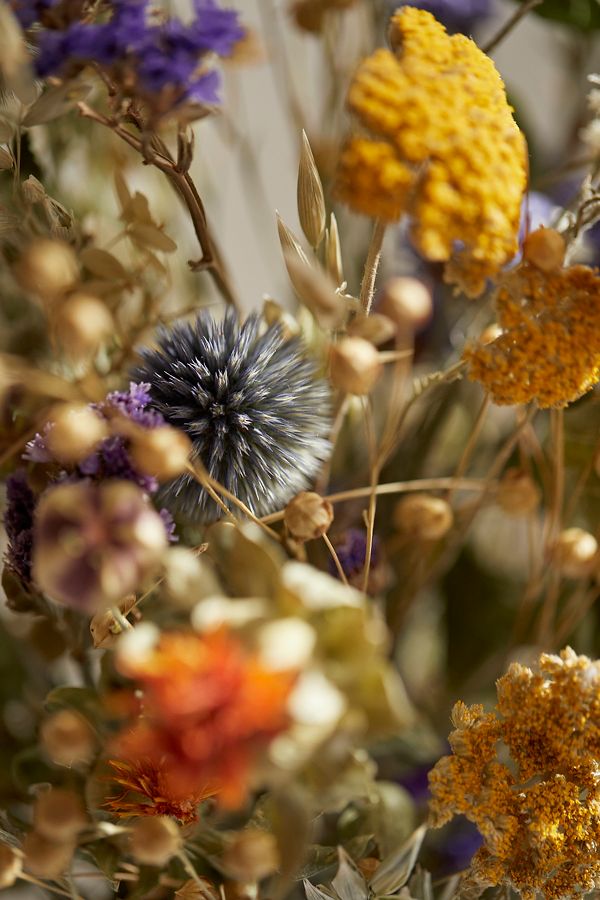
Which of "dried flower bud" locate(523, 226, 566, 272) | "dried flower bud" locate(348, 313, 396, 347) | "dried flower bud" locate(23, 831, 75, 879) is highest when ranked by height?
"dried flower bud" locate(523, 226, 566, 272)

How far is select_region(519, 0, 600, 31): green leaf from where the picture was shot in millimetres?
381

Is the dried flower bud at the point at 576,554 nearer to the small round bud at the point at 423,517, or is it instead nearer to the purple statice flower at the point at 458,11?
the small round bud at the point at 423,517

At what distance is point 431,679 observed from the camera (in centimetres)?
51

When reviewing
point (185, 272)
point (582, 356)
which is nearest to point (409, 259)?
point (185, 272)

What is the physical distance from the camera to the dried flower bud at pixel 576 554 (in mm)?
313

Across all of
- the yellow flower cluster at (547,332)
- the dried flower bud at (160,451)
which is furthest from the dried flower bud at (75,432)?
the yellow flower cluster at (547,332)

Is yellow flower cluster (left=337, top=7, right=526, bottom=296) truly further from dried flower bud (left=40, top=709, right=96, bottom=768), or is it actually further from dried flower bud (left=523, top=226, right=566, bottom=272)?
dried flower bud (left=40, top=709, right=96, bottom=768)

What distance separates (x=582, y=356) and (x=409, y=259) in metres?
0.23

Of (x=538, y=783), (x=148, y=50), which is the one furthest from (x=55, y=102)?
(x=538, y=783)

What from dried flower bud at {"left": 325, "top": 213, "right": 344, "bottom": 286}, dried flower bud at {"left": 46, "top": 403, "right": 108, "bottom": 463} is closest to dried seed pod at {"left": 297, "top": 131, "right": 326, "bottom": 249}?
dried flower bud at {"left": 325, "top": 213, "right": 344, "bottom": 286}

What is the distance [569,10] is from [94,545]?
0.34 meters

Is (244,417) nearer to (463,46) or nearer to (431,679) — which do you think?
(463,46)

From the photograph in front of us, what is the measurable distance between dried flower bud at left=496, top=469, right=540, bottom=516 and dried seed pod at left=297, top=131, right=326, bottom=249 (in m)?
0.12

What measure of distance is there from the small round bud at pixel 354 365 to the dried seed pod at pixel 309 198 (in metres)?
0.08
